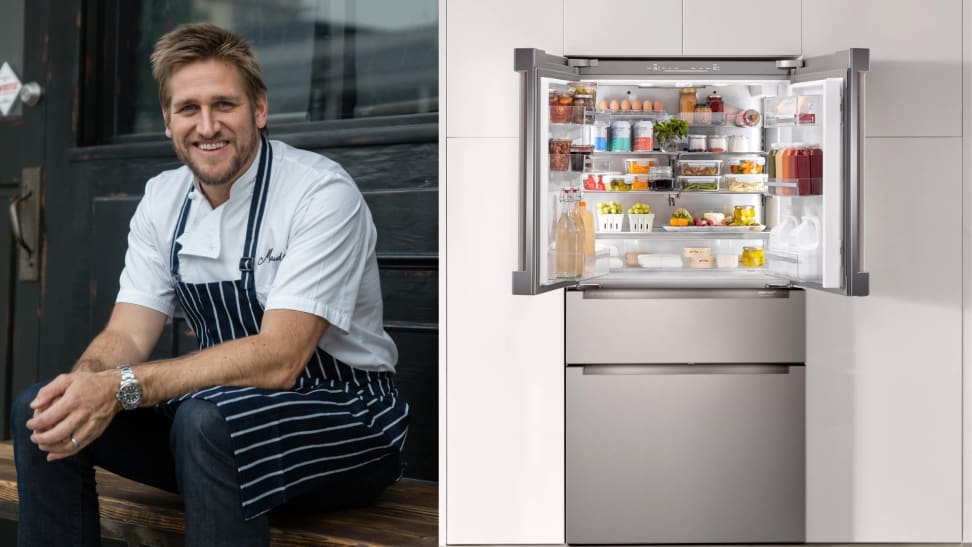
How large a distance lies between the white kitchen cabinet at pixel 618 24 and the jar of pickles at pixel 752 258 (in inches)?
29.9

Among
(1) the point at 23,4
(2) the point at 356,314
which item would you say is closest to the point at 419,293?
(2) the point at 356,314

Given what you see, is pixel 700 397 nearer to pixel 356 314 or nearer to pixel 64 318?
pixel 356 314

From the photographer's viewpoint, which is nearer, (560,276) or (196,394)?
(196,394)

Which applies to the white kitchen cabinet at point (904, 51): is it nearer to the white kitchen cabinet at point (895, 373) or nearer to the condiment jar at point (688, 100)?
the white kitchen cabinet at point (895, 373)

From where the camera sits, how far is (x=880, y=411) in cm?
289

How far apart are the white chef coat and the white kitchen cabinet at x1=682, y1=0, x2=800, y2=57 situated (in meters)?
1.07

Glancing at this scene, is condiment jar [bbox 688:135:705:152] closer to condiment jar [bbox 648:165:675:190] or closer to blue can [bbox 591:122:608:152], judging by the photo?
condiment jar [bbox 648:165:675:190]

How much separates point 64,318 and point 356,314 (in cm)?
203

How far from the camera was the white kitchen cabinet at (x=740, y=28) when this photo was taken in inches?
113

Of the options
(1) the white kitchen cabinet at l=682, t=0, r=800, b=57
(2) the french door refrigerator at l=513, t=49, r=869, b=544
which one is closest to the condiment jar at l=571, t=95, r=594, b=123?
(2) the french door refrigerator at l=513, t=49, r=869, b=544

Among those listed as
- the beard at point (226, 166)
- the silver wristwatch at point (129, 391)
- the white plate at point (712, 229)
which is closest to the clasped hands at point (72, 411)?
the silver wristwatch at point (129, 391)

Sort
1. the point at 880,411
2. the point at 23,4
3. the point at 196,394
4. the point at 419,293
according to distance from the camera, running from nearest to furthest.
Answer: the point at 196,394 < the point at 880,411 < the point at 419,293 < the point at 23,4

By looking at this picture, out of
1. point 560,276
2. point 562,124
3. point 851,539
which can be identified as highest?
point 562,124

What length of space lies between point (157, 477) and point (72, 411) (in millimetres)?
444
